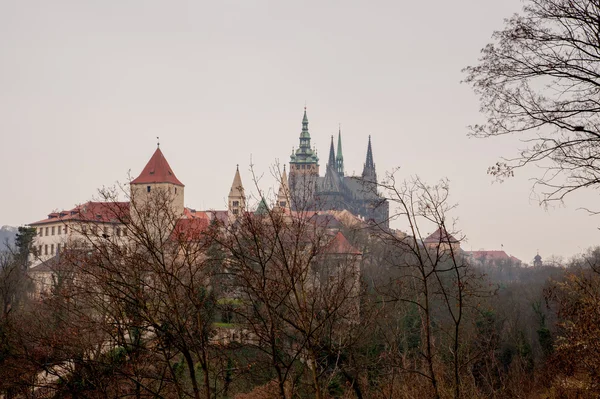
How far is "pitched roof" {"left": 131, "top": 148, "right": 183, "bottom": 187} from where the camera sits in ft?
237

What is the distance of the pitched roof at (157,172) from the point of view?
72219 mm

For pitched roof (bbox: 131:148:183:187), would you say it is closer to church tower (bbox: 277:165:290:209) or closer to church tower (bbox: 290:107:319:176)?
church tower (bbox: 290:107:319:176)

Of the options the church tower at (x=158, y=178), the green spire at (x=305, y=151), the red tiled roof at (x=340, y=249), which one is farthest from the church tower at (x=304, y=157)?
the red tiled roof at (x=340, y=249)

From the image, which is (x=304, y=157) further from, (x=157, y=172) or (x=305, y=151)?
(x=157, y=172)

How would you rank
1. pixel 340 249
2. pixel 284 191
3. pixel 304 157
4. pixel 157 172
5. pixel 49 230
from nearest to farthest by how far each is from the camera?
pixel 284 191, pixel 340 249, pixel 157 172, pixel 49 230, pixel 304 157

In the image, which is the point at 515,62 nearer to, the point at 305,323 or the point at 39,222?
the point at 305,323

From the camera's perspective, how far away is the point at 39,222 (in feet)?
291

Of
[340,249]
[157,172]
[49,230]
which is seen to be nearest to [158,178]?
[157,172]

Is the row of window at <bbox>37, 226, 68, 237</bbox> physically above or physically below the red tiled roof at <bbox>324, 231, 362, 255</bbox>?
above

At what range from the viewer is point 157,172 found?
7262cm

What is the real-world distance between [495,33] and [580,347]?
674 cm

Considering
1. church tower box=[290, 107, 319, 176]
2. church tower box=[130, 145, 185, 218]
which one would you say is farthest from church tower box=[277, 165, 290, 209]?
church tower box=[290, 107, 319, 176]

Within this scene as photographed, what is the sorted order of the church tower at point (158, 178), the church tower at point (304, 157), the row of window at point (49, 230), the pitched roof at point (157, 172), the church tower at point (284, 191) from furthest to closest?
the church tower at point (304, 157) → the row of window at point (49, 230) → the pitched roof at point (157, 172) → the church tower at point (158, 178) → the church tower at point (284, 191)

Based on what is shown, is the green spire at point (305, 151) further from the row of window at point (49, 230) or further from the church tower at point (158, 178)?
the church tower at point (158, 178)
